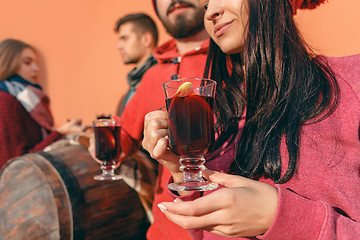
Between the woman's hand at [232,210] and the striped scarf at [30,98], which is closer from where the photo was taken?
the woman's hand at [232,210]

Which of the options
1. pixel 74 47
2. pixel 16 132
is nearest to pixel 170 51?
pixel 16 132

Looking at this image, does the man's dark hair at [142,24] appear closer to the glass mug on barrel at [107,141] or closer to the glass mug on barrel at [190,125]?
the glass mug on barrel at [107,141]

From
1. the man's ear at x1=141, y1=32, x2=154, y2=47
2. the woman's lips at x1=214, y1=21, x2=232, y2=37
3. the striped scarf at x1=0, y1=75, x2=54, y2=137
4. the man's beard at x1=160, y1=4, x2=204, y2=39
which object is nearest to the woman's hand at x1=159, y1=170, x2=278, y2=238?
the woman's lips at x1=214, y1=21, x2=232, y2=37

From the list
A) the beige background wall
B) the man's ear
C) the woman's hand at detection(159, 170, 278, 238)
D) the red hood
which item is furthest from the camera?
the beige background wall

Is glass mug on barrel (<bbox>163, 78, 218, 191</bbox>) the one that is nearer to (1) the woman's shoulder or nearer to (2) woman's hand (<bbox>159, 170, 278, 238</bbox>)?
(2) woman's hand (<bbox>159, 170, 278, 238</bbox>)

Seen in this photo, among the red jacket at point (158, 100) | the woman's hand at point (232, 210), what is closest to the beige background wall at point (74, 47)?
the red jacket at point (158, 100)

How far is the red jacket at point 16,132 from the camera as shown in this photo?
8.52 ft

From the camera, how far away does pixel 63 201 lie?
1660 millimetres

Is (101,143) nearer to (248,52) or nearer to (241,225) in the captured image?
(248,52)

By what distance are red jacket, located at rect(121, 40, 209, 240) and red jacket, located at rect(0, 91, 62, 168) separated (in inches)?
46.1

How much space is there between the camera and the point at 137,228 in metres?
1.97

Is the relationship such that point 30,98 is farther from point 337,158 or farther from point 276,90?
point 337,158

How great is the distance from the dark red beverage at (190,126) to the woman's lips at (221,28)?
9.4 inches

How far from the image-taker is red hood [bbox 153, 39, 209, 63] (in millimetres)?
1772
